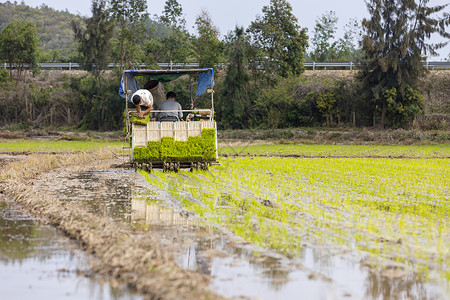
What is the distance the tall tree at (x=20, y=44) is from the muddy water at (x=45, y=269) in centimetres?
4352

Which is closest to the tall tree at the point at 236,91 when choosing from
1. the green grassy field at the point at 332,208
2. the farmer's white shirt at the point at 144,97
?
the farmer's white shirt at the point at 144,97

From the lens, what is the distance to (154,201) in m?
9.76

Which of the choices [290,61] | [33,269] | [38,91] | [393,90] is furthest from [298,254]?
[38,91]

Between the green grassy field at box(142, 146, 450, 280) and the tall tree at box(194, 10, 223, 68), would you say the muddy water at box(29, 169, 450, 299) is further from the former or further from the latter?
the tall tree at box(194, 10, 223, 68)

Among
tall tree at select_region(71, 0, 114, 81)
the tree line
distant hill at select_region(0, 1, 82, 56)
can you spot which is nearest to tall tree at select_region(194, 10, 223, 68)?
the tree line

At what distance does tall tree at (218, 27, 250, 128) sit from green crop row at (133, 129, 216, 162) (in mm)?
29610

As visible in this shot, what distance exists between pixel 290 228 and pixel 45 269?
9.69ft

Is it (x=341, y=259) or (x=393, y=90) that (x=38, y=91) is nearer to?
(x=393, y=90)

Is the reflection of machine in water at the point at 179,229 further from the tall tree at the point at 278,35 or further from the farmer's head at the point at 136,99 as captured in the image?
the tall tree at the point at 278,35

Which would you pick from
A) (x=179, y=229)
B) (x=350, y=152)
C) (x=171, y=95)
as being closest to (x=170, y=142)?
(x=171, y=95)

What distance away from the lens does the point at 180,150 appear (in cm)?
1544

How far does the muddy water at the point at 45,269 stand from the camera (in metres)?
4.52

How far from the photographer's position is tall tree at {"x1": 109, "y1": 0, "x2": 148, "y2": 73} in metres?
50.2

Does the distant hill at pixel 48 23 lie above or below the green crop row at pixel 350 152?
above
